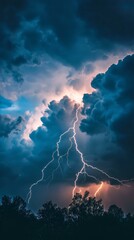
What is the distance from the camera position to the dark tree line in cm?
4131

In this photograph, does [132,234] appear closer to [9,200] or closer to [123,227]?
[123,227]

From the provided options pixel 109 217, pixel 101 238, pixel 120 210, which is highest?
pixel 120 210

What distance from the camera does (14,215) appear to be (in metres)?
63.9

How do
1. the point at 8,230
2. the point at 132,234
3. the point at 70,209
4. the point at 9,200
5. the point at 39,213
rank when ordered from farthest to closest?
the point at 9,200, the point at 39,213, the point at 70,209, the point at 8,230, the point at 132,234

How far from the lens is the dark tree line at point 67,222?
41.3 metres

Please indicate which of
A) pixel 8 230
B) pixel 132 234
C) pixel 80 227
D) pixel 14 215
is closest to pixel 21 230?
pixel 8 230

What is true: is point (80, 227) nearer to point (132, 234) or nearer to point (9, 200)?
point (132, 234)

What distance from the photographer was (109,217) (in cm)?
4584

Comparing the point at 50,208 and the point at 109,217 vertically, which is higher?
the point at 50,208

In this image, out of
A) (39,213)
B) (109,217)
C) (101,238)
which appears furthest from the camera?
(39,213)

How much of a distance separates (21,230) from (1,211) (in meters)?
13.7

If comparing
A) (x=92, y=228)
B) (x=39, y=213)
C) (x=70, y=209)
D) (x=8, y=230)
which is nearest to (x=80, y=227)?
(x=92, y=228)

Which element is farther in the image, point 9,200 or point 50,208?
point 9,200

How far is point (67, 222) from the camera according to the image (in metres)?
59.5
